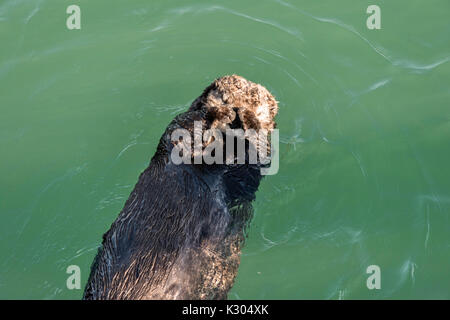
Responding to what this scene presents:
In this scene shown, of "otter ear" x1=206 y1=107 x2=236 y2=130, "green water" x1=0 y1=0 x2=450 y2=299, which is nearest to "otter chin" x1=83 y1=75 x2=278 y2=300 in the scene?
"otter ear" x1=206 y1=107 x2=236 y2=130

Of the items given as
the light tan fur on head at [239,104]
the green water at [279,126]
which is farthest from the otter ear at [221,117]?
the green water at [279,126]

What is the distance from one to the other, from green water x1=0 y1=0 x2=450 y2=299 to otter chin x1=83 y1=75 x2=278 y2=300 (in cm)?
69

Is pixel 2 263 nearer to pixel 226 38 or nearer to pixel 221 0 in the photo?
pixel 226 38

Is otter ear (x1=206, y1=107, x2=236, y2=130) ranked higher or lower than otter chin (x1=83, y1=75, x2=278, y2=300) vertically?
higher

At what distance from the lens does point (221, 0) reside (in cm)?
942

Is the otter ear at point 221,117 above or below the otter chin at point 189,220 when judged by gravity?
above

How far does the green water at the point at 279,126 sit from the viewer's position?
6785 mm

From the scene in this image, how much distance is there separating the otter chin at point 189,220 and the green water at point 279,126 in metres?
0.69

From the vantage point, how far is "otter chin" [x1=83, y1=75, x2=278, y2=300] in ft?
17.3

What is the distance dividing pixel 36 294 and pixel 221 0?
562 centimetres

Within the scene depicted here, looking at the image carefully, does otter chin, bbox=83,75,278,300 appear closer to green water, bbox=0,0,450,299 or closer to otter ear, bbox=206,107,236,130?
otter ear, bbox=206,107,236,130

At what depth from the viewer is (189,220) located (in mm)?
5742

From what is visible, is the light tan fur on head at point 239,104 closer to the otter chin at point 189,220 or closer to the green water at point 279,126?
the otter chin at point 189,220

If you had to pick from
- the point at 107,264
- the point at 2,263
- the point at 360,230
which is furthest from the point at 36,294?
the point at 360,230
